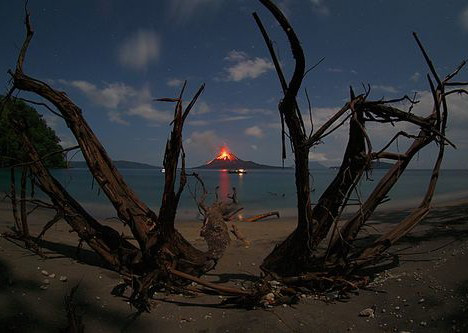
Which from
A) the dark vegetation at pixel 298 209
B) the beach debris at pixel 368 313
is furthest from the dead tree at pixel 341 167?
the beach debris at pixel 368 313

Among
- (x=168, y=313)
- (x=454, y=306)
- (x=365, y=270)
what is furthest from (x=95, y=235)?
(x=454, y=306)

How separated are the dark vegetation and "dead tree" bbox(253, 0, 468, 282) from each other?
1 cm

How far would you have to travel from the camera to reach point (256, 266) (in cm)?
548

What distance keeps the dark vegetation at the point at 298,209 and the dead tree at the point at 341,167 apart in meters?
0.01

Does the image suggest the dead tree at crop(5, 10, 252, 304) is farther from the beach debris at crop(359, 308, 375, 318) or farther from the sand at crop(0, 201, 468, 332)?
the beach debris at crop(359, 308, 375, 318)

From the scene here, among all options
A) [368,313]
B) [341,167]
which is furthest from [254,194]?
[368,313]

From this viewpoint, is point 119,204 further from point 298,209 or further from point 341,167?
point 341,167

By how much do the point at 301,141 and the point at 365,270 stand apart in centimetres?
219

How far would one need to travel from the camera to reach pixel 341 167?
159 inches

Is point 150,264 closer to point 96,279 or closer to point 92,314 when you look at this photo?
point 96,279

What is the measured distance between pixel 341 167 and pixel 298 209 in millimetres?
855

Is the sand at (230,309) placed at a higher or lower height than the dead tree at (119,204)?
lower

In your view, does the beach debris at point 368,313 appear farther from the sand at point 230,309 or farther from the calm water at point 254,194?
the calm water at point 254,194

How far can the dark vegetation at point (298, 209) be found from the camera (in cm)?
351
